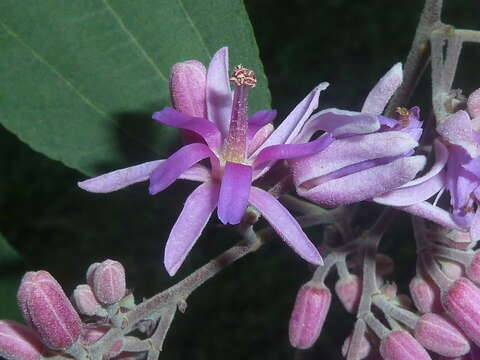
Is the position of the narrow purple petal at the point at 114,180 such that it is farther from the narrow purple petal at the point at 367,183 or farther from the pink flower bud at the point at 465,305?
the pink flower bud at the point at 465,305

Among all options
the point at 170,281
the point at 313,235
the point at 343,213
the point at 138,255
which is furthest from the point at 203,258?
the point at 343,213

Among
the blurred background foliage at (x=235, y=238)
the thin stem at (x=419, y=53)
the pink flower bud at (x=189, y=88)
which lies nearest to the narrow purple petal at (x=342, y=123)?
the pink flower bud at (x=189, y=88)

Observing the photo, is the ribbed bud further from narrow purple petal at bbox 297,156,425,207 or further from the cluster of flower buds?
the cluster of flower buds

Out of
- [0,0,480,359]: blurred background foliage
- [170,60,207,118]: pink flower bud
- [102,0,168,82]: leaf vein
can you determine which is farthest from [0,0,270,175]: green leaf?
[0,0,480,359]: blurred background foliage

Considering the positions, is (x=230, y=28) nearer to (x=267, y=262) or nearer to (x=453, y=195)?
(x=453, y=195)

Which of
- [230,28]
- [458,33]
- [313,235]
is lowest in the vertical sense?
[313,235]
